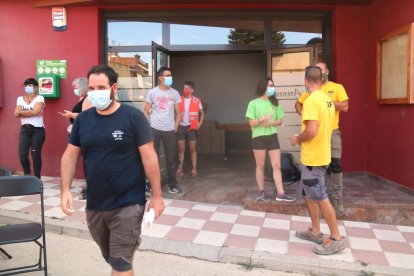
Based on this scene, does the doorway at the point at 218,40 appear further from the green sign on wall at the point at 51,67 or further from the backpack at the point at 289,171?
the backpack at the point at 289,171

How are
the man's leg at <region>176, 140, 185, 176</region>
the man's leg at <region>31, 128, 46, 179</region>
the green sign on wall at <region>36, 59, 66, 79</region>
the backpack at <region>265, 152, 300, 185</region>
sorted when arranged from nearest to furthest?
the man's leg at <region>31, 128, 46, 179</region>
the backpack at <region>265, 152, 300, 185</region>
the green sign on wall at <region>36, 59, 66, 79</region>
the man's leg at <region>176, 140, 185, 176</region>

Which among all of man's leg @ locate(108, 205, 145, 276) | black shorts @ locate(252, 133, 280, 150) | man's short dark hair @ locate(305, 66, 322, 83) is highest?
man's short dark hair @ locate(305, 66, 322, 83)

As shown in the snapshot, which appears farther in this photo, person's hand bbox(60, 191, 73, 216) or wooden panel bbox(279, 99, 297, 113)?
wooden panel bbox(279, 99, 297, 113)

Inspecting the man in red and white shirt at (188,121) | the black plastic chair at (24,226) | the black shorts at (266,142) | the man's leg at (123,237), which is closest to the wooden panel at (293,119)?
the man in red and white shirt at (188,121)

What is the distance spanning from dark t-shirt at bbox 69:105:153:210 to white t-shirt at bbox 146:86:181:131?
3.16m

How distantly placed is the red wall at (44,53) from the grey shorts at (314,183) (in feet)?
15.0

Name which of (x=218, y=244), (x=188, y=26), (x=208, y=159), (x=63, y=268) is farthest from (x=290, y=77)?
(x=63, y=268)

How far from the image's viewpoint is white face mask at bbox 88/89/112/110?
2.63 m

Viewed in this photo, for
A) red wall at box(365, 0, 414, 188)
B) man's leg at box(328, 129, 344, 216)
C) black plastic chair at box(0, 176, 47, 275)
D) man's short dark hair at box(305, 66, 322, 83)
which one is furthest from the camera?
red wall at box(365, 0, 414, 188)

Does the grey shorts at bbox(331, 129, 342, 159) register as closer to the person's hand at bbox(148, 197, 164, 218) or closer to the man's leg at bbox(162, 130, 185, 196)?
the man's leg at bbox(162, 130, 185, 196)

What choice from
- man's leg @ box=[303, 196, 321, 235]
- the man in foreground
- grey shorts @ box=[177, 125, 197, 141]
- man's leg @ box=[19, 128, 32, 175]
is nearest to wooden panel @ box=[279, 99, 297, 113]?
grey shorts @ box=[177, 125, 197, 141]

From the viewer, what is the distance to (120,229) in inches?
104

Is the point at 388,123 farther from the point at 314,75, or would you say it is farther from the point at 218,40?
the point at 218,40

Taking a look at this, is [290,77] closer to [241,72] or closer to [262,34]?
[262,34]
